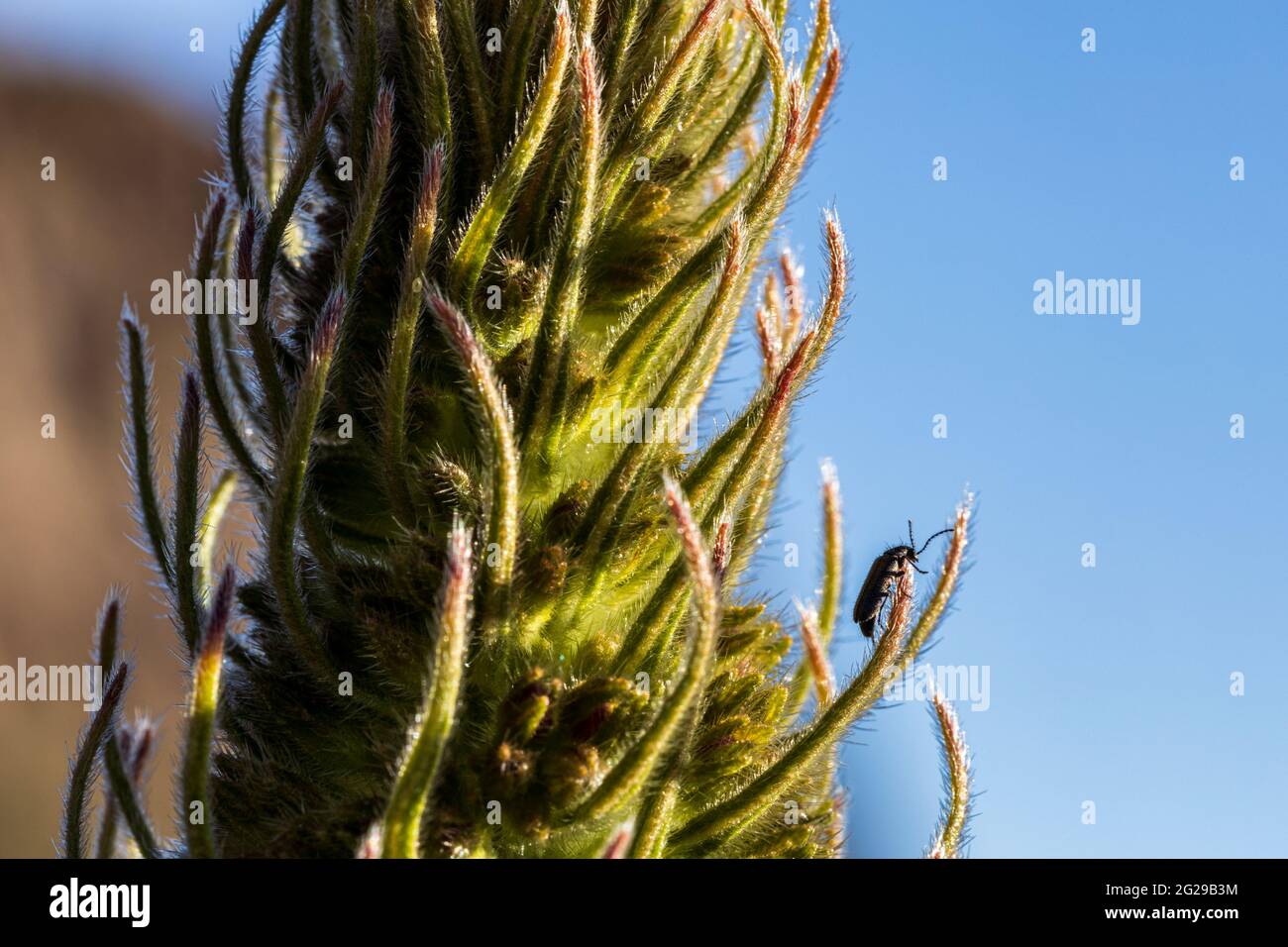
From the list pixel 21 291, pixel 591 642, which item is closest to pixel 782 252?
pixel 591 642

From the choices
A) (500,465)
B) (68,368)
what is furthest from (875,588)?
(68,368)

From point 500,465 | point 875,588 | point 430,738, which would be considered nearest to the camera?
point 430,738

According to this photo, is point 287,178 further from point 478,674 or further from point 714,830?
point 714,830

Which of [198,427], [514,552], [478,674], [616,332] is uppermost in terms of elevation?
[616,332]

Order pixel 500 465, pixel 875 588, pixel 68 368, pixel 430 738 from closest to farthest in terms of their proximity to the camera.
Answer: pixel 430 738 → pixel 500 465 → pixel 875 588 → pixel 68 368
